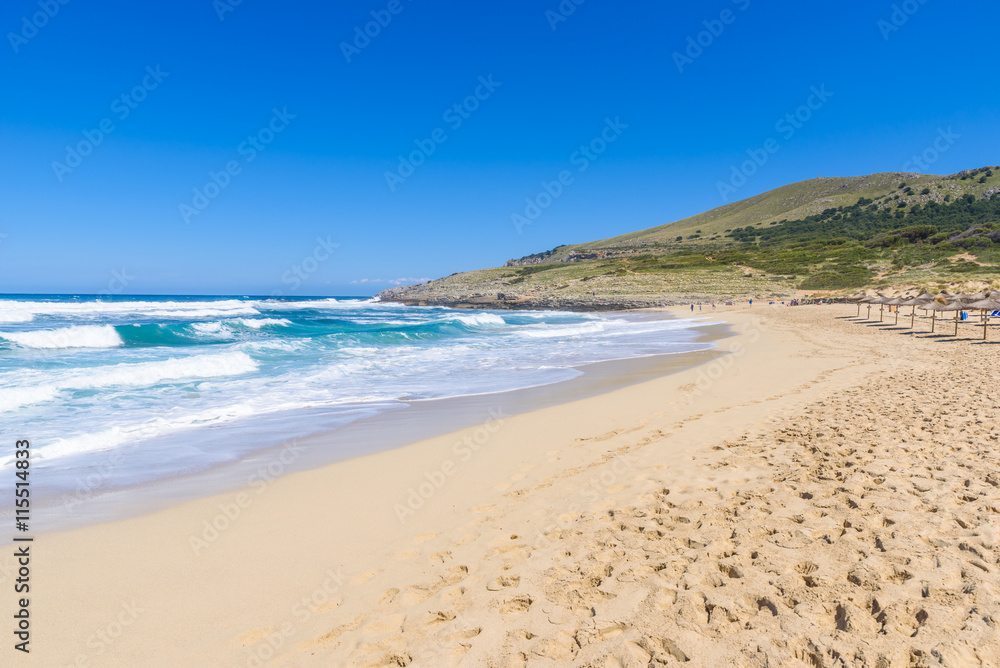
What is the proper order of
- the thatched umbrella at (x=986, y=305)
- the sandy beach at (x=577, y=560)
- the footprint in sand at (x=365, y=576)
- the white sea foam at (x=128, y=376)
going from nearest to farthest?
1. the sandy beach at (x=577, y=560)
2. the footprint in sand at (x=365, y=576)
3. the white sea foam at (x=128, y=376)
4. the thatched umbrella at (x=986, y=305)

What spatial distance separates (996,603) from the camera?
2559mm

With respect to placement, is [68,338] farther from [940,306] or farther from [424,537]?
[940,306]

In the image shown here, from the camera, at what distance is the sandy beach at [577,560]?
105 inches

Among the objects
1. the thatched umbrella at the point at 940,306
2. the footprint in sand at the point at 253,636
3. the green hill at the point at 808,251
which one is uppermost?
the green hill at the point at 808,251

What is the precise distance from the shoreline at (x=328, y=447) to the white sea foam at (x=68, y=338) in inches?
759

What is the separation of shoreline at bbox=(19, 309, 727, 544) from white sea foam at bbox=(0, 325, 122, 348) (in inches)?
759

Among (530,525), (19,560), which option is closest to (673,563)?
(530,525)

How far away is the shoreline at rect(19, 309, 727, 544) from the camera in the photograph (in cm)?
508

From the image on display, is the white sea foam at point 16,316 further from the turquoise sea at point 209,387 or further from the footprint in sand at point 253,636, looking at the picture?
the footprint in sand at point 253,636

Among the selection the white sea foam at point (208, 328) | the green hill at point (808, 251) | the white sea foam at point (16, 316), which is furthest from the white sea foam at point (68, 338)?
the green hill at point (808, 251)

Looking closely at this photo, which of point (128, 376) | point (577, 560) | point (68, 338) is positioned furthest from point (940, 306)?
point (68, 338)

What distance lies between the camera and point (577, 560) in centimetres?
355

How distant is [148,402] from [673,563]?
1053cm

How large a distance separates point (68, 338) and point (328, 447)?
2153cm
